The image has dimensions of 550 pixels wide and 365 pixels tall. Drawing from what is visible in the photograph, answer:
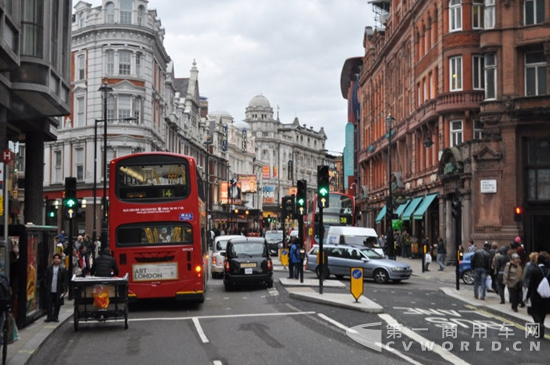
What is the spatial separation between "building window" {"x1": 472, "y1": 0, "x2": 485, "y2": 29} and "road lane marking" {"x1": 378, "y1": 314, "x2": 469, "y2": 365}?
91.1ft

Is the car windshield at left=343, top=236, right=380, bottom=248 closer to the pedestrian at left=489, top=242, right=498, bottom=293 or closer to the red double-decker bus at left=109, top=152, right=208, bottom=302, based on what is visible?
the pedestrian at left=489, top=242, right=498, bottom=293

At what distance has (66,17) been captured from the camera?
25625 millimetres

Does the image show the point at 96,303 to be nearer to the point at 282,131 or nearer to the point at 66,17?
the point at 66,17

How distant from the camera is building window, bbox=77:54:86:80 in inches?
2229

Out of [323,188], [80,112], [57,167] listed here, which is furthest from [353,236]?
[57,167]

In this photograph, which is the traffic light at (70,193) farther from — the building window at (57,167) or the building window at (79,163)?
the building window at (57,167)

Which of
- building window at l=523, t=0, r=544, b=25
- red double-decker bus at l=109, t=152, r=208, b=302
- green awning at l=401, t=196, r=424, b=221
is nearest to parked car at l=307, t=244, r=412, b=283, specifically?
red double-decker bus at l=109, t=152, r=208, b=302

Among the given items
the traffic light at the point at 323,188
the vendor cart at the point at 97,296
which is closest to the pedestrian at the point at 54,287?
the vendor cart at the point at 97,296

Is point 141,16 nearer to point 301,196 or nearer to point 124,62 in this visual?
point 124,62

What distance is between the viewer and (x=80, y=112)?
187ft

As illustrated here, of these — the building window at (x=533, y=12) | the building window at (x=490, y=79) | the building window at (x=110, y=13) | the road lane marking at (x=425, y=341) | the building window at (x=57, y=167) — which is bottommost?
the road lane marking at (x=425, y=341)

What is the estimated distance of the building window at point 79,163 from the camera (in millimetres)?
56312

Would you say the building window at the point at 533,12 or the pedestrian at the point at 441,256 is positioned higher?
the building window at the point at 533,12

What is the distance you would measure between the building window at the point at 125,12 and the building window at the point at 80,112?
6.79 meters
